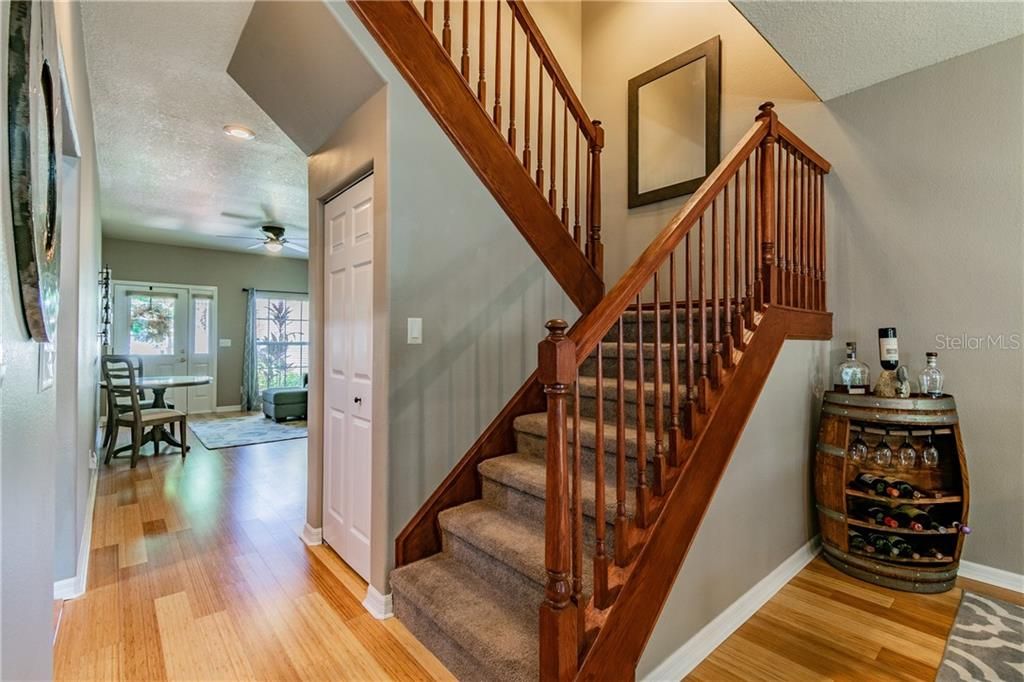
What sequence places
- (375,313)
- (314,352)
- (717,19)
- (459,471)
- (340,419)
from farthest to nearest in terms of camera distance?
(717,19)
(314,352)
(340,419)
(459,471)
(375,313)

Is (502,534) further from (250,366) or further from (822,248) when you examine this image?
(250,366)

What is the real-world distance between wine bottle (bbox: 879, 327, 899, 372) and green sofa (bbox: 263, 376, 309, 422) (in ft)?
21.3

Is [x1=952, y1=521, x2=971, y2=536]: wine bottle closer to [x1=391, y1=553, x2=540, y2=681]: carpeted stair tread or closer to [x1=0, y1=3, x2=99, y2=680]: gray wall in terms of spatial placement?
[x1=391, y1=553, x2=540, y2=681]: carpeted stair tread

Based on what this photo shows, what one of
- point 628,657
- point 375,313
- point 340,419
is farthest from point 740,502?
point 340,419

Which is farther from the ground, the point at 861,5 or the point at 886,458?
the point at 861,5

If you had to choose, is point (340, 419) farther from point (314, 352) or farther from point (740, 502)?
point (740, 502)

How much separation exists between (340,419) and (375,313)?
0.74 metres

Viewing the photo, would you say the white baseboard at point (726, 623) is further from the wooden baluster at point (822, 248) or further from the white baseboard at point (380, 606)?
the wooden baluster at point (822, 248)

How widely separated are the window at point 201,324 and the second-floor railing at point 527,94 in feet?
21.5

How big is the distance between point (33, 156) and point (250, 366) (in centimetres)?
775

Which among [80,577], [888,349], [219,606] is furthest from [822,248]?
[80,577]

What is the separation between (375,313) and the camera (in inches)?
81.8

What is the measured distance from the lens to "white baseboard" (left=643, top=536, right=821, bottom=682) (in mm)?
1612

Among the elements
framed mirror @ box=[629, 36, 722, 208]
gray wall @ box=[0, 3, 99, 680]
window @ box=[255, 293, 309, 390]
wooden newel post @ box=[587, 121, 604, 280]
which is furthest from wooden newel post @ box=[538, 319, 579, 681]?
window @ box=[255, 293, 309, 390]
